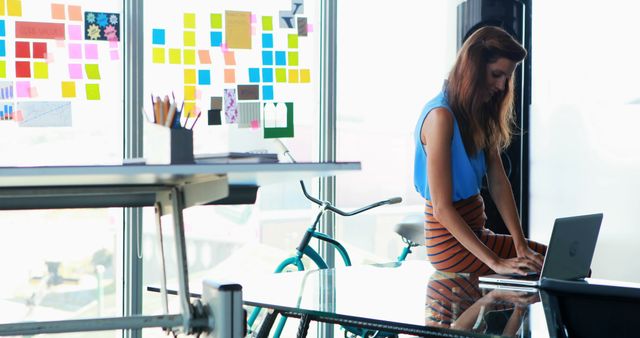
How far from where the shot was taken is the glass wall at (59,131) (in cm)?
391

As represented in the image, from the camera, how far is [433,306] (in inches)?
83.2

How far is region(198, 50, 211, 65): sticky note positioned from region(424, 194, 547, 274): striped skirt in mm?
1596

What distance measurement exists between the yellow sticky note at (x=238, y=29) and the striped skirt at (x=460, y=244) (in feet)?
5.24

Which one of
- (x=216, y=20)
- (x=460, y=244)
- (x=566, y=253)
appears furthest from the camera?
(x=216, y=20)

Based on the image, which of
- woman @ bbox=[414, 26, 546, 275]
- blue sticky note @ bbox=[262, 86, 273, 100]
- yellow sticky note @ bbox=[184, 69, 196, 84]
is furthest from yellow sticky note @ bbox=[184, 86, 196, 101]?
woman @ bbox=[414, 26, 546, 275]

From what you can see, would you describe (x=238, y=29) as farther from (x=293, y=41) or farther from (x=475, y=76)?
(x=475, y=76)

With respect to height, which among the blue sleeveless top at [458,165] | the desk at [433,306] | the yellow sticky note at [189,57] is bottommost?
the desk at [433,306]

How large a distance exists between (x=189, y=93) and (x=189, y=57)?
0.57 ft

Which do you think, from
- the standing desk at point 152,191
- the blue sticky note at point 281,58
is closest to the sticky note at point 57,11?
the blue sticky note at point 281,58

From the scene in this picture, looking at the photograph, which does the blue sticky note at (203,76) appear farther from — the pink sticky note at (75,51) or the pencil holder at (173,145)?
the pencil holder at (173,145)

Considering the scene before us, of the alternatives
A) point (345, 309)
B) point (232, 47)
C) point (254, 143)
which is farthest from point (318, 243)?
point (345, 309)

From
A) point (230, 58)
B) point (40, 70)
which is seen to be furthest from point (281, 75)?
point (40, 70)

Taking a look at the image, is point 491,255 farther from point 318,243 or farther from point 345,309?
point 318,243

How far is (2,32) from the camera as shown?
3887 mm
